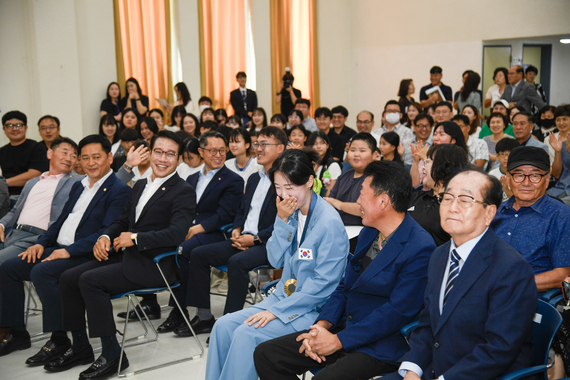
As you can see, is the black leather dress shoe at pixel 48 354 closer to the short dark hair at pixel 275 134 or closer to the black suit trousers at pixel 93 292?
the black suit trousers at pixel 93 292

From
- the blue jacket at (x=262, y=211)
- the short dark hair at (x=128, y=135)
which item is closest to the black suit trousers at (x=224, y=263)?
the blue jacket at (x=262, y=211)

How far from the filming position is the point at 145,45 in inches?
337

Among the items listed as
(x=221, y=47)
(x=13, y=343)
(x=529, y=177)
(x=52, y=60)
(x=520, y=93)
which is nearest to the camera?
(x=529, y=177)

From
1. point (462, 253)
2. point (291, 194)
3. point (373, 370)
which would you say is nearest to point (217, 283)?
point (291, 194)

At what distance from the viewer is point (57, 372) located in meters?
3.08

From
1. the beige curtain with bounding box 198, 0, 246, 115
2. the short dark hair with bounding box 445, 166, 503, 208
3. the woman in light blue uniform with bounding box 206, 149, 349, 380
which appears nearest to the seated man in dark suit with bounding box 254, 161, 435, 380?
the woman in light blue uniform with bounding box 206, 149, 349, 380

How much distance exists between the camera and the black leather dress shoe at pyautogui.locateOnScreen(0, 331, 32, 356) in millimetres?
3408

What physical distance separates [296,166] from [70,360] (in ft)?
6.33

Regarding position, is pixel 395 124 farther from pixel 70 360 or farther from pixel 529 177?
pixel 70 360

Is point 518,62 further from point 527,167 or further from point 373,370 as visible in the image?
point 373,370

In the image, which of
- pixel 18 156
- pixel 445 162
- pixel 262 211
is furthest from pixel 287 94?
pixel 445 162

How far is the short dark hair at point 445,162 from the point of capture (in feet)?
8.76

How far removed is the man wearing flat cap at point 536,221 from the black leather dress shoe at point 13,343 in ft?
10.2

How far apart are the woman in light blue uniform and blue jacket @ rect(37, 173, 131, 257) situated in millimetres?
1403
